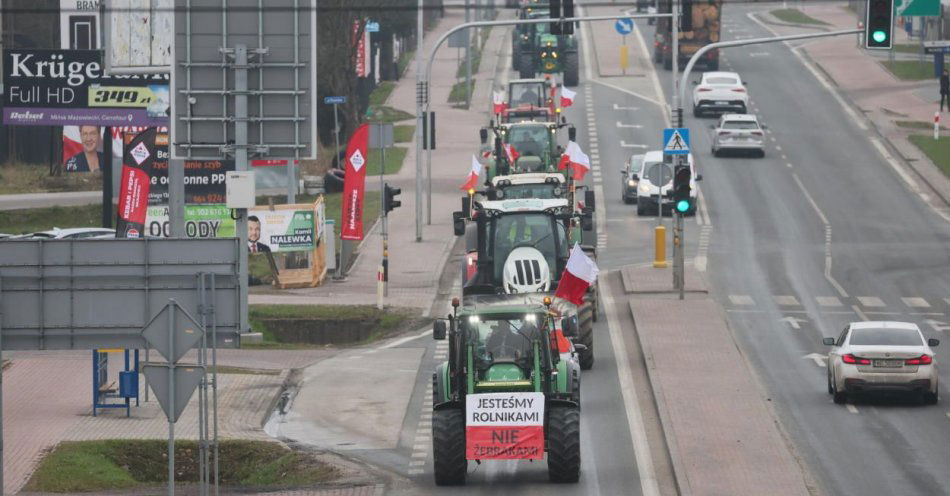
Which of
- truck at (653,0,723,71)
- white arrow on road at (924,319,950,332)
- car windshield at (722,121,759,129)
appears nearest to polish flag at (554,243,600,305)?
white arrow on road at (924,319,950,332)

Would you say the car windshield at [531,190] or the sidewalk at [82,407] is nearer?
the sidewalk at [82,407]

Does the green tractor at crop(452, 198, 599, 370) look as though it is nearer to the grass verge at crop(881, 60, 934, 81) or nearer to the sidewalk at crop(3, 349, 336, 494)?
the sidewalk at crop(3, 349, 336, 494)

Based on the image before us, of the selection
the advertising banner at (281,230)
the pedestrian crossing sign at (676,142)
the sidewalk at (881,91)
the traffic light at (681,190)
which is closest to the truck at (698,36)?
the sidewalk at (881,91)

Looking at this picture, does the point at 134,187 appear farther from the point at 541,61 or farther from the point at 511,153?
the point at 541,61

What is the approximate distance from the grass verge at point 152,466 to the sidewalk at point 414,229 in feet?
43.4

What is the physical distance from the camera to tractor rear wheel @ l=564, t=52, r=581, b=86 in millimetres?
73438

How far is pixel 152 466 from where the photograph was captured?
25.2 meters

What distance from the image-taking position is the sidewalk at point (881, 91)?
57875 millimetres

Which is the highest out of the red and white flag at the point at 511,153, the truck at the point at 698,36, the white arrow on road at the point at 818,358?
the truck at the point at 698,36

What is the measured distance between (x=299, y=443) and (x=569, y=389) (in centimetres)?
556

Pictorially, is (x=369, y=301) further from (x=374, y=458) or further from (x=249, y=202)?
(x=374, y=458)

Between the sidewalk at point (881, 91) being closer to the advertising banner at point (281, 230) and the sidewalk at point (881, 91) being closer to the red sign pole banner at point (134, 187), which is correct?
the advertising banner at point (281, 230)

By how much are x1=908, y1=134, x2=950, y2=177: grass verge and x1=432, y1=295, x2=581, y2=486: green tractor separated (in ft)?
117

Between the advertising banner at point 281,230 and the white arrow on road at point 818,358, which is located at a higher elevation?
the advertising banner at point 281,230
